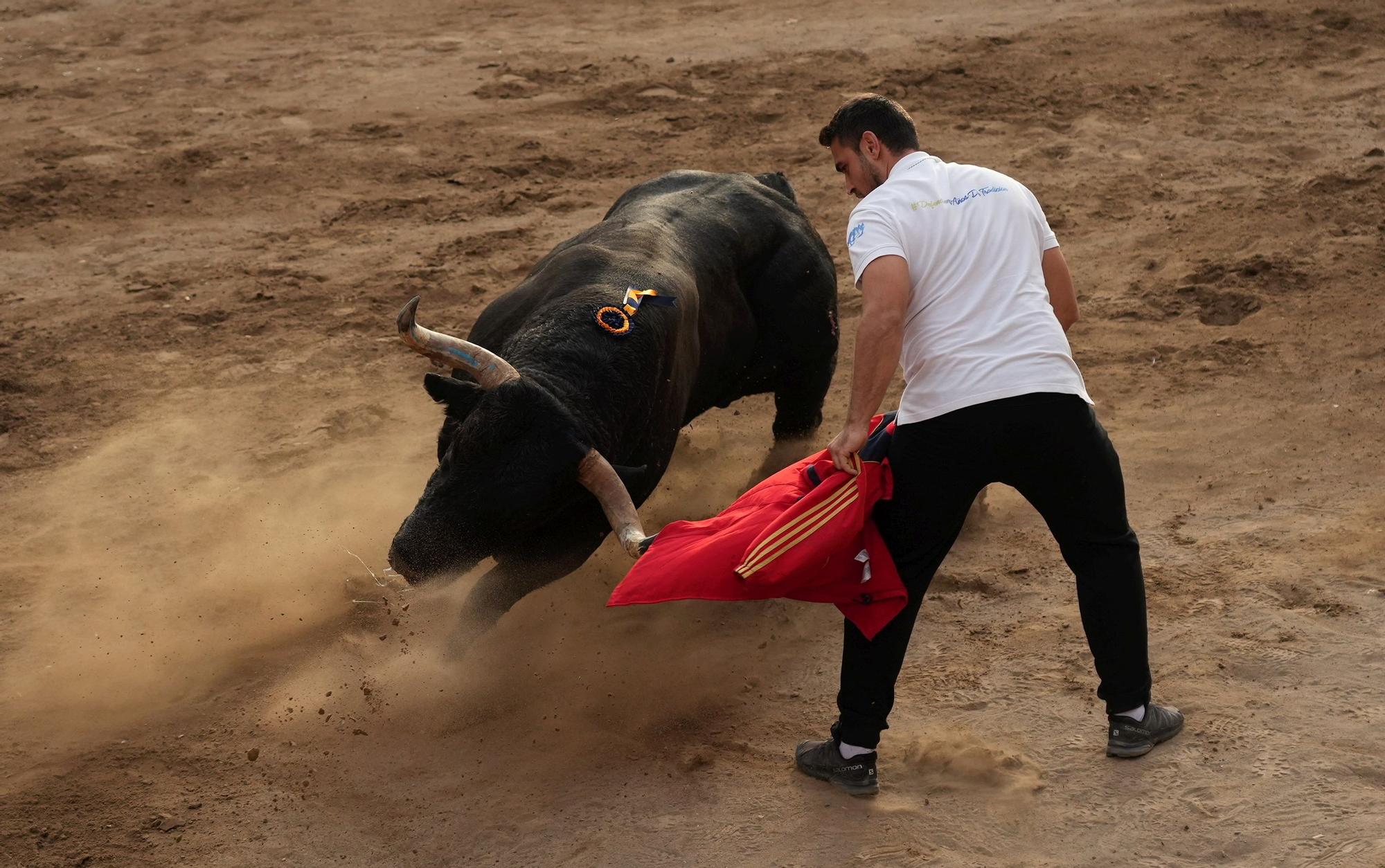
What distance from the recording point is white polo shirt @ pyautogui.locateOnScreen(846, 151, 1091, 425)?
4.06m

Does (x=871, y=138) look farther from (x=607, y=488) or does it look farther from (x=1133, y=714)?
(x=1133, y=714)

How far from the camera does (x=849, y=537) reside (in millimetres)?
4121

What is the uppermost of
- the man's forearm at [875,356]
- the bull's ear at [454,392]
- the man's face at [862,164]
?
the man's face at [862,164]

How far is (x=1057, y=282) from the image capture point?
4422 millimetres

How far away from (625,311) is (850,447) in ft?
5.40

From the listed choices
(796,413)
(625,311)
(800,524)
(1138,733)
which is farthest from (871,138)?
(796,413)

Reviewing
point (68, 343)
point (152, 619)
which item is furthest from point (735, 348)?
point (68, 343)

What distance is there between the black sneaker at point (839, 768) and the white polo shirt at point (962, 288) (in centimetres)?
124

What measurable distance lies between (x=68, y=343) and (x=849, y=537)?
6.25 meters

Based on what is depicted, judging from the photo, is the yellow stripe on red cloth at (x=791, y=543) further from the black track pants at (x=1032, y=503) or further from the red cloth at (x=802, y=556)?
the black track pants at (x=1032, y=503)

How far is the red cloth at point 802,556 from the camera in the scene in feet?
13.6

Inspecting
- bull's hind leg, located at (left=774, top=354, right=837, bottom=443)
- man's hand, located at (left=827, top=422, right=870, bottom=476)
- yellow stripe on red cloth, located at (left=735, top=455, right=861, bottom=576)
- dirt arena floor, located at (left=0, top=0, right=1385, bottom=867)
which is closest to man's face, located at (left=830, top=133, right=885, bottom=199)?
man's hand, located at (left=827, top=422, right=870, bottom=476)

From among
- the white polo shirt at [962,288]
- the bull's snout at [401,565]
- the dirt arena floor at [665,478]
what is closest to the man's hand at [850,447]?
the white polo shirt at [962,288]

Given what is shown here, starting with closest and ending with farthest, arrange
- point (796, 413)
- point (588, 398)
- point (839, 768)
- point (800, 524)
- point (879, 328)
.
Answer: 1. point (879, 328)
2. point (800, 524)
3. point (839, 768)
4. point (588, 398)
5. point (796, 413)
